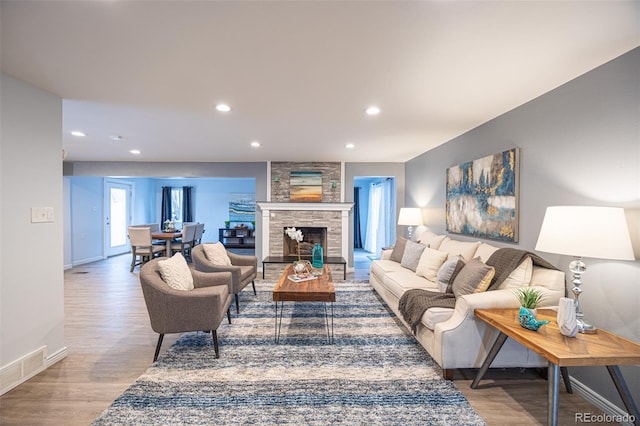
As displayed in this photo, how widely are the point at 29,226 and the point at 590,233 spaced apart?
154 inches

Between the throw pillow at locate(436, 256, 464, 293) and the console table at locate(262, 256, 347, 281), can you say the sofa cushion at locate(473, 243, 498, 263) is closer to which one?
the throw pillow at locate(436, 256, 464, 293)

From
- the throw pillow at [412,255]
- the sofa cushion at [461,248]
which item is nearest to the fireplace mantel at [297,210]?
the throw pillow at [412,255]

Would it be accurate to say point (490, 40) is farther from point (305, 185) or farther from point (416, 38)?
point (305, 185)

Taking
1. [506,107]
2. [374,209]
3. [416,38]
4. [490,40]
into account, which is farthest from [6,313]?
[374,209]

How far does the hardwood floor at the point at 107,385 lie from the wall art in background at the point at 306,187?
3.39 m

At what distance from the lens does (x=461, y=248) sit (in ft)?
11.1

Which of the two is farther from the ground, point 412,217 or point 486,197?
point 486,197

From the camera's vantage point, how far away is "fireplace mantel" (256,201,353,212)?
5.83m

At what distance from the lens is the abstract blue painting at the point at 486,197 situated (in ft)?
9.17

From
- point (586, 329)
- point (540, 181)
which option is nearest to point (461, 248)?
point (540, 181)

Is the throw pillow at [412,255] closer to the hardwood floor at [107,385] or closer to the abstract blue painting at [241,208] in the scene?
the hardwood floor at [107,385]

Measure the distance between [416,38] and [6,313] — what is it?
335cm

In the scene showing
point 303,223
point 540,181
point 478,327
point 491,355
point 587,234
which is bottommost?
point 491,355

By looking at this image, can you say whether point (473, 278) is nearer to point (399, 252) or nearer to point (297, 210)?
point (399, 252)
